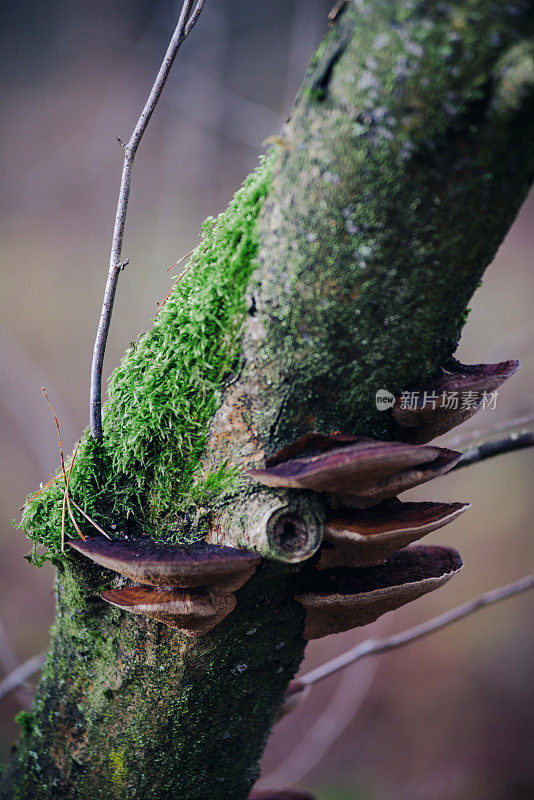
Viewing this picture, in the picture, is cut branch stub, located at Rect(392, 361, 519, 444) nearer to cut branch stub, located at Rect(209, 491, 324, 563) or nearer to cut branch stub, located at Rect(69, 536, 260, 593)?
cut branch stub, located at Rect(209, 491, 324, 563)

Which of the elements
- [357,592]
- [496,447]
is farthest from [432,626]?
[357,592]

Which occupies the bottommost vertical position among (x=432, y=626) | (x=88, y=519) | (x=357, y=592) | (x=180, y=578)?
(x=432, y=626)

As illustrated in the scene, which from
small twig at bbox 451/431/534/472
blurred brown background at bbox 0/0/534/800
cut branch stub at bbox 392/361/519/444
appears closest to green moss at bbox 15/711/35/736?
cut branch stub at bbox 392/361/519/444

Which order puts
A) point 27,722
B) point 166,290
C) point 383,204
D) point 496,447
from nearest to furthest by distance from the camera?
point 383,204 → point 27,722 → point 496,447 → point 166,290

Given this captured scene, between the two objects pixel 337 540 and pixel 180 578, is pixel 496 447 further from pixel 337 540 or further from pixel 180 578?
pixel 180 578

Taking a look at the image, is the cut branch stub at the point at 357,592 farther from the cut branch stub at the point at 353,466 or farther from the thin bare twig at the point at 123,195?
the thin bare twig at the point at 123,195
